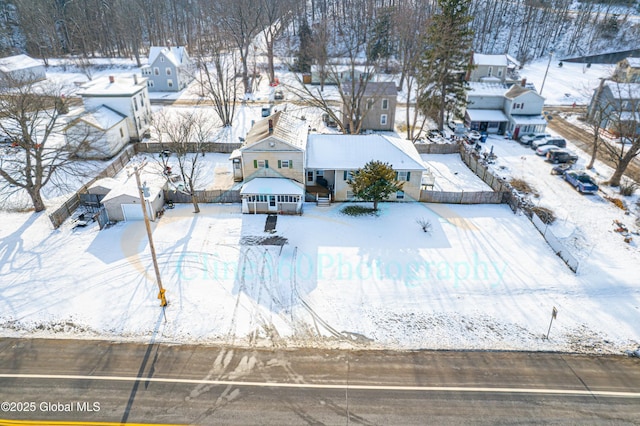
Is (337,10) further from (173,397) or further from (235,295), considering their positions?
(173,397)

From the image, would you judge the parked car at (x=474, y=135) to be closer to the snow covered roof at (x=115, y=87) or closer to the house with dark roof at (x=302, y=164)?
the house with dark roof at (x=302, y=164)

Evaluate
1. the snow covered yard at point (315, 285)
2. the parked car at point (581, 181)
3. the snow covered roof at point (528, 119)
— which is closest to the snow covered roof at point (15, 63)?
the snow covered yard at point (315, 285)

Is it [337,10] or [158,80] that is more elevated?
[337,10]

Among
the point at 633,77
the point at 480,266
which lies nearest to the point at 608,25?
the point at 633,77

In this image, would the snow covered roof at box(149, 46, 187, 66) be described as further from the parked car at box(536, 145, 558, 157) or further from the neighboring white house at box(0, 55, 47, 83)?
the parked car at box(536, 145, 558, 157)

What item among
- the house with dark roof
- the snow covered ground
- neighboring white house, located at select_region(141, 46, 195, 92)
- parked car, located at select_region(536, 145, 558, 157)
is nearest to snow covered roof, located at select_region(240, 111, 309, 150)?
the house with dark roof

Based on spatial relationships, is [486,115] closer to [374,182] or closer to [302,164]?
[374,182]

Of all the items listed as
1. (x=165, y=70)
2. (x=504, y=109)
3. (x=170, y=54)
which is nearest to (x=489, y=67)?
(x=504, y=109)
